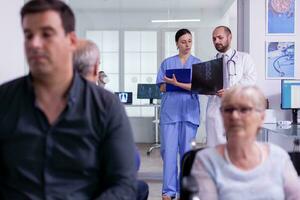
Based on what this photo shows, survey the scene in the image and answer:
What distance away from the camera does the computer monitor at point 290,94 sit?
3.92m

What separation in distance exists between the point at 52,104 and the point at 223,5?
4.25 m

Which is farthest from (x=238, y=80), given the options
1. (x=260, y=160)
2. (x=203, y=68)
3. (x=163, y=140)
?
(x=260, y=160)

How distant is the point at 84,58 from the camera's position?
1600 mm

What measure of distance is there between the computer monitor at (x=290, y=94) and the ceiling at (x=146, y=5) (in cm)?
182

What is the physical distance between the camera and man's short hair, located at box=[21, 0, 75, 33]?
1257 millimetres

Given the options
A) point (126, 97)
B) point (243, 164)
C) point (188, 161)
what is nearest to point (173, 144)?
point (188, 161)

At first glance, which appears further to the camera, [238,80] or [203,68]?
[238,80]

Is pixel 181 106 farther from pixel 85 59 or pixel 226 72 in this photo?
pixel 85 59

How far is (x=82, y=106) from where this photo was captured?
1.32m

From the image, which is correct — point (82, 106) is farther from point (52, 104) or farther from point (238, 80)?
point (238, 80)

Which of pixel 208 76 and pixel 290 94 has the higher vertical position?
pixel 208 76

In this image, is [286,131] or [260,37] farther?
[260,37]

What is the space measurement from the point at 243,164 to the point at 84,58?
708 millimetres

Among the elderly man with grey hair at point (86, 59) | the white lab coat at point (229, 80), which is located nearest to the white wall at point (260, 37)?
the white lab coat at point (229, 80)
